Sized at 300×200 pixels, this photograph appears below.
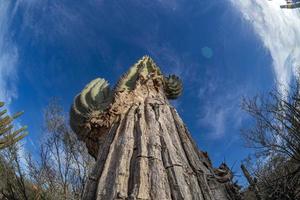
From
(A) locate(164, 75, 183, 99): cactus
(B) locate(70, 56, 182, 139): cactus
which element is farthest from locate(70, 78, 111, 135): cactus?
(A) locate(164, 75, 183, 99): cactus

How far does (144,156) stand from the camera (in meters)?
2.71

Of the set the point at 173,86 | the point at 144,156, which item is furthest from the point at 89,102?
the point at 144,156

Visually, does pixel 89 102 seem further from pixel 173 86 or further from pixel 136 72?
pixel 173 86

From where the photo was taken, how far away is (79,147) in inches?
369

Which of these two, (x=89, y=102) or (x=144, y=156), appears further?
(x=89, y=102)

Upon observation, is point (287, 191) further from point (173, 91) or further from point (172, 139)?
point (173, 91)

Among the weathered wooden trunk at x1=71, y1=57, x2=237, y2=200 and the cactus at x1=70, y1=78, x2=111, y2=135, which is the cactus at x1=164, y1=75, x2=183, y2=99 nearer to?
the weathered wooden trunk at x1=71, y1=57, x2=237, y2=200

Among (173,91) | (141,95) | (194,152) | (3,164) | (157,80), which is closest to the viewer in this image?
(194,152)

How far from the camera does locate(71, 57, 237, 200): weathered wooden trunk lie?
2320 millimetres

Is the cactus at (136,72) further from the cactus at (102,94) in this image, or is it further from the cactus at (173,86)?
the cactus at (173,86)

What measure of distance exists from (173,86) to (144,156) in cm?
315

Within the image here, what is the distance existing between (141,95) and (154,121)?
41.0 inches

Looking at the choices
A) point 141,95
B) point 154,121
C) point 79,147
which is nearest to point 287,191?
point 154,121

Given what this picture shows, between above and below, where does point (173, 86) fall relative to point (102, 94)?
above
